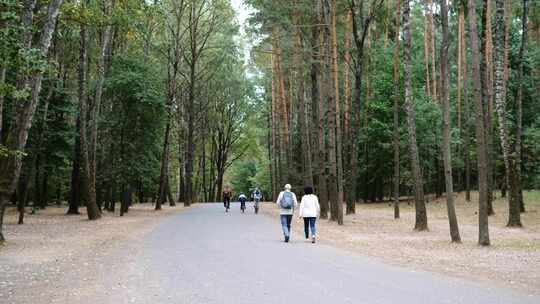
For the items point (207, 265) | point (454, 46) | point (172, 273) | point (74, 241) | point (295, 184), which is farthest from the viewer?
point (454, 46)

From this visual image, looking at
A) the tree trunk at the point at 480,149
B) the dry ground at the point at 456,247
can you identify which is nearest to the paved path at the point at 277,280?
the dry ground at the point at 456,247

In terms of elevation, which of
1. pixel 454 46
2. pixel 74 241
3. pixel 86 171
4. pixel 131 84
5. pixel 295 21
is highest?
pixel 454 46

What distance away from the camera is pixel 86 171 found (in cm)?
2389

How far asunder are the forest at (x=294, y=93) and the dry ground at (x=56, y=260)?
69.8 inches

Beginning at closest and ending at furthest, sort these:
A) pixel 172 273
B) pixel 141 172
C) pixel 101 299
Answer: pixel 101 299
pixel 172 273
pixel 141 172

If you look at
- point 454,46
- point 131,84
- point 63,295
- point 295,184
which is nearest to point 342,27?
point 131,84

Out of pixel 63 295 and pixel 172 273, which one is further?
pixel 172 273

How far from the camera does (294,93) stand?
46.0m

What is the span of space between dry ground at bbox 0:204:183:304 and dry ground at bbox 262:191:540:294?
239 inches

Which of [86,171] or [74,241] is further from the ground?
[86,171]

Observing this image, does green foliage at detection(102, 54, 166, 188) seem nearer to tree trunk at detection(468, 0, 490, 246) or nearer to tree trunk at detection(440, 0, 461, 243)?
tree trunk at detection(440, 0, 461, 243)

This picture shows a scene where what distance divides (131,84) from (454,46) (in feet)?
91.4

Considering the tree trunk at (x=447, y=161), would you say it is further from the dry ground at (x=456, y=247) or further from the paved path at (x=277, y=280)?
the paved path at (x=277, y=280)

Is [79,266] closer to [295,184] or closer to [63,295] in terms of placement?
[63,295]
